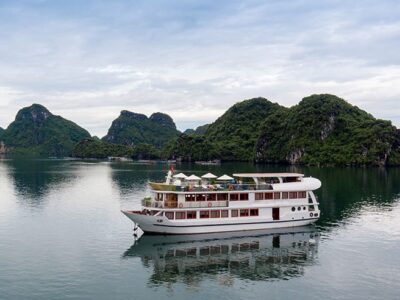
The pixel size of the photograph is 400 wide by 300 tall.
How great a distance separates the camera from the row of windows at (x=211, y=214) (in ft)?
196

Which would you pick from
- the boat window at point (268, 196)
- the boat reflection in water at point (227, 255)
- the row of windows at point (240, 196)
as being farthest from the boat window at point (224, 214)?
the boat window at point (268, 196)

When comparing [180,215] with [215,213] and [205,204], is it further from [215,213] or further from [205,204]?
[215,213]

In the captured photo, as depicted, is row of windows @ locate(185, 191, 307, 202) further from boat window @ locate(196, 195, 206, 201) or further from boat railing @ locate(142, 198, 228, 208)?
boat railing @ locate(142, 198, 228, 208)

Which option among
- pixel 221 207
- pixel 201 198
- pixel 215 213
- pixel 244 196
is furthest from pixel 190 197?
pixel 244 196

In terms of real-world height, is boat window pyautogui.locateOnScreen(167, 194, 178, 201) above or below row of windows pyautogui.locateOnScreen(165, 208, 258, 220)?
above

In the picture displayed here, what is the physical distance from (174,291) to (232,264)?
10173 millimetres

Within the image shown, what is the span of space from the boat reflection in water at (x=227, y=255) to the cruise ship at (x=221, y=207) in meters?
1.40

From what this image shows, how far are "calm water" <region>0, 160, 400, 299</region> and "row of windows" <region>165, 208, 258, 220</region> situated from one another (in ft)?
11.0

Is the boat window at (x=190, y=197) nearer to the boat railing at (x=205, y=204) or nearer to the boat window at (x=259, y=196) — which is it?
the boat railing at (x=205, y=204)

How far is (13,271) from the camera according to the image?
45094mm

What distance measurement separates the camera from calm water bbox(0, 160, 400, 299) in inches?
1586

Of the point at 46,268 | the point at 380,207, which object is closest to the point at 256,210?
the point at 46,268

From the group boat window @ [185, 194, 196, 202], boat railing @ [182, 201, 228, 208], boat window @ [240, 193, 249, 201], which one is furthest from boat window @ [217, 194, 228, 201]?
boat window @ [185, 194, 196, 202]

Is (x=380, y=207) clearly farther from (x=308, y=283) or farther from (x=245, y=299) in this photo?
(x=245, y=299)
